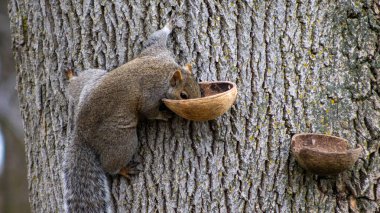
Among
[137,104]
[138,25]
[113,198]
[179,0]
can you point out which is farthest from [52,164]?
[179,0]

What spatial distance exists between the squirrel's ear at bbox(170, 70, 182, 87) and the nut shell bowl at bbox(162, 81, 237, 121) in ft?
0.67

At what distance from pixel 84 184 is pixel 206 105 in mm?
835

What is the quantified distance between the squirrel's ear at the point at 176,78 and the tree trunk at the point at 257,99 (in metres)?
0.08

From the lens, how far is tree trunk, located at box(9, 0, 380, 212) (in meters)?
2.38

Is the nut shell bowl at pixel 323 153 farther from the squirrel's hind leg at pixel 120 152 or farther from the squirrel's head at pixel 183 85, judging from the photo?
the squirrel's hind leg at pixel 120 152

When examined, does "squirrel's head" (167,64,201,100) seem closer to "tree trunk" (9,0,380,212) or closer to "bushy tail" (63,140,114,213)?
"tree trunk" (9,0,380,212)

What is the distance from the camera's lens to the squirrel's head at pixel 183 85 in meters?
2.43

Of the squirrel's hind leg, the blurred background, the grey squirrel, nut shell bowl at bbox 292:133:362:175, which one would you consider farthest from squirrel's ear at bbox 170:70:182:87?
the blurred background

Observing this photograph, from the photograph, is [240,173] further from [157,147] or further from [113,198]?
[113,198]

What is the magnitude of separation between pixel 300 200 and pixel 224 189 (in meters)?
0.38

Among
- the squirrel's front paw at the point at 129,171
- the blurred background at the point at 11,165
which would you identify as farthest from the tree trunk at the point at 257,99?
the blurred background at the point at 11,165

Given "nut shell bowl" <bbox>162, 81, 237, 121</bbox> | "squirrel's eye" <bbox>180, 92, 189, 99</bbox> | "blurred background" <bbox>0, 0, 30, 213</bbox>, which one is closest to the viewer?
"nut shell bowl" <bbox>162, 81, 237, 121</bbox>

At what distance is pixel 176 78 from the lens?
2516 mm

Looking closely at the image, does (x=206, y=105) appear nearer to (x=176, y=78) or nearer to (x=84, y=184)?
(x=176, y=78)
